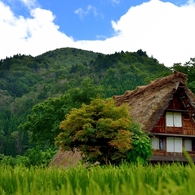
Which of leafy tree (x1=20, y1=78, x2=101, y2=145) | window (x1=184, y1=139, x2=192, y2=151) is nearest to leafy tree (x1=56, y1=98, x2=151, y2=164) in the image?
window (x1=184, y1=139, x2=192, y2=151)

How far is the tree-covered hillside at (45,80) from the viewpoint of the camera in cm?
9669

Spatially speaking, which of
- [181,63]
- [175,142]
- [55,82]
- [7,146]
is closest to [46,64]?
[55,82]

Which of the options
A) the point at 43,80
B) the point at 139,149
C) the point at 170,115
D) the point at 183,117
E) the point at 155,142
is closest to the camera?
the point at 139,149

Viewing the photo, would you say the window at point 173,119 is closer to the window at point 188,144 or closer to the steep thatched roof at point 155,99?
the steep thatched roof at point 155,99

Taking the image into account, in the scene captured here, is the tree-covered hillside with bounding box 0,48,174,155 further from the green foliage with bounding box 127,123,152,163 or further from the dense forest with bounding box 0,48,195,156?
the green foliage with bounding box 127,123,152,163

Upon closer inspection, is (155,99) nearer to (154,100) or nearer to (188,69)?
(154,100)

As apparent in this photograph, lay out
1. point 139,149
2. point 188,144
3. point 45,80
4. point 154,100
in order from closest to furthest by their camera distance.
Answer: point 139,149
point 154,100
point 188,144
point 45,80

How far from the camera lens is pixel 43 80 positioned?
14562cm

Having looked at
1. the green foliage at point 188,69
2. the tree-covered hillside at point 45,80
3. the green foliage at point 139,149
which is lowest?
the green foliage at point 139,149

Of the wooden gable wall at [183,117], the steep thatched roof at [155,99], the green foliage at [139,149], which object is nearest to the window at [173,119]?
the wooden gable wall at [183,117]

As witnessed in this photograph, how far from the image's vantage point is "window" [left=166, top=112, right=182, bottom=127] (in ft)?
83.0

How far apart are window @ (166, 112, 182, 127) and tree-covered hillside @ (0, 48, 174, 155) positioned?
56.2 metres

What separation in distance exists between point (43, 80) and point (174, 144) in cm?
12209

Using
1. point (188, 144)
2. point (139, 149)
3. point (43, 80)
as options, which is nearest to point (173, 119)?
point (188, 144)
